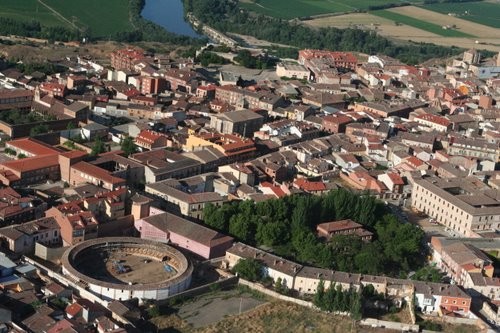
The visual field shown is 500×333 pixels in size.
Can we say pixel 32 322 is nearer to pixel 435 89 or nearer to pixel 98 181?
pixel 98 181

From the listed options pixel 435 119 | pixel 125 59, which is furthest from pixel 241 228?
pixel 125 59

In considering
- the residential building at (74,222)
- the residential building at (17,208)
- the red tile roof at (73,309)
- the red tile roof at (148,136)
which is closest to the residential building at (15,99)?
the red tile roof at (148,136)

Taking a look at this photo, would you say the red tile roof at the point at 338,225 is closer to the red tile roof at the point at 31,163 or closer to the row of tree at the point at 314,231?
the row of tree at the point at 314,231

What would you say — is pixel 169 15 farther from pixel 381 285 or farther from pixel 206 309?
pixel 206 309

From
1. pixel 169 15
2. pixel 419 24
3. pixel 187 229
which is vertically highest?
pixel 419 24

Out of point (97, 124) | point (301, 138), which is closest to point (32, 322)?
point (97, 124)

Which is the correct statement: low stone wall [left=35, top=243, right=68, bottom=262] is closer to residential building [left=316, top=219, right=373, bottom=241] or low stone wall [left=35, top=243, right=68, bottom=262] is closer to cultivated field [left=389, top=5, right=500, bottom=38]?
residential building [left=316, top=219, right=373, bottom=241]
